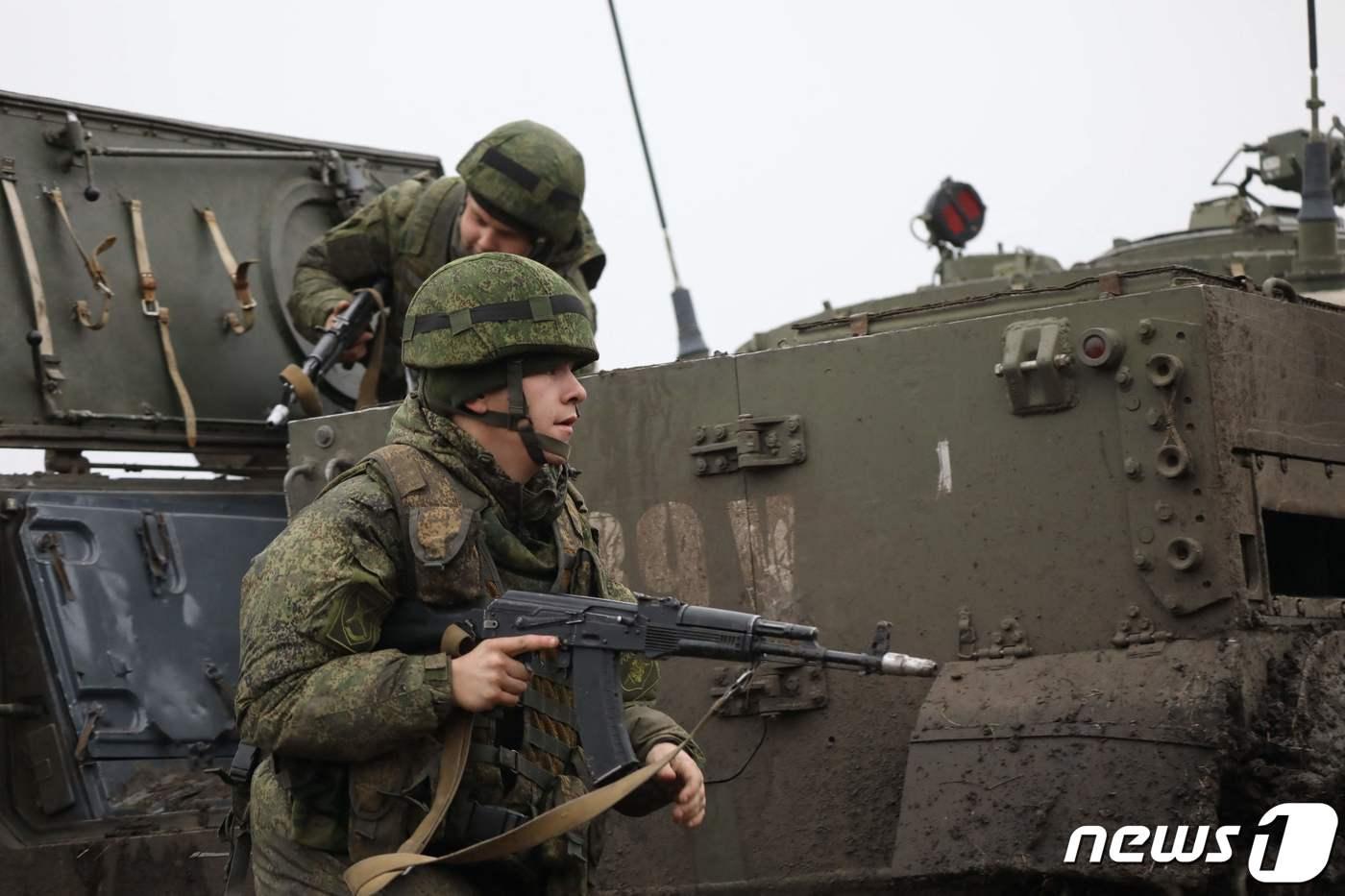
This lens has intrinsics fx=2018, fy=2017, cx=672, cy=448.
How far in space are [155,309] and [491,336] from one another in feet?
11.9

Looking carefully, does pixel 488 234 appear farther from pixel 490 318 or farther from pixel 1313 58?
pixel 1313 58

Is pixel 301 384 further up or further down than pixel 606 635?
further up

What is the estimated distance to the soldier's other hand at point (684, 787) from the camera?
11.3 ft

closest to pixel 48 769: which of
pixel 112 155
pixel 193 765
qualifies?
pixel 193 765

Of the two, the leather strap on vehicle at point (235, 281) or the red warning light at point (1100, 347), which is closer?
the red warning light at point (1100, 347)

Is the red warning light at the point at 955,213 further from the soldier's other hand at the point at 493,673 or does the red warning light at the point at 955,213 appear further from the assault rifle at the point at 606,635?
the soldier's other hand at the point at 493,673

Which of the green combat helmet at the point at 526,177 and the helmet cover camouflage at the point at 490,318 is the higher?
the green combat helmet at the point at 526,177

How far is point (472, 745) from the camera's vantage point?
3453 mm

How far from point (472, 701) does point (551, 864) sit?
0.46 meters

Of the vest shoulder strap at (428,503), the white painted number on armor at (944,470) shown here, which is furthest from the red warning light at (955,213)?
the vest shoulder strap at (428,503)

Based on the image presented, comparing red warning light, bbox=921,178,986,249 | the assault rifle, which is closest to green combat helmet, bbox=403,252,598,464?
the assault rifle

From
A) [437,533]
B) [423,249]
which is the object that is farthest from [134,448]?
[437,533]

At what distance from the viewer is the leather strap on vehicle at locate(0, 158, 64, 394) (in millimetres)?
6441

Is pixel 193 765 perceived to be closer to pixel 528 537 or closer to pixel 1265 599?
pixel 528 537
